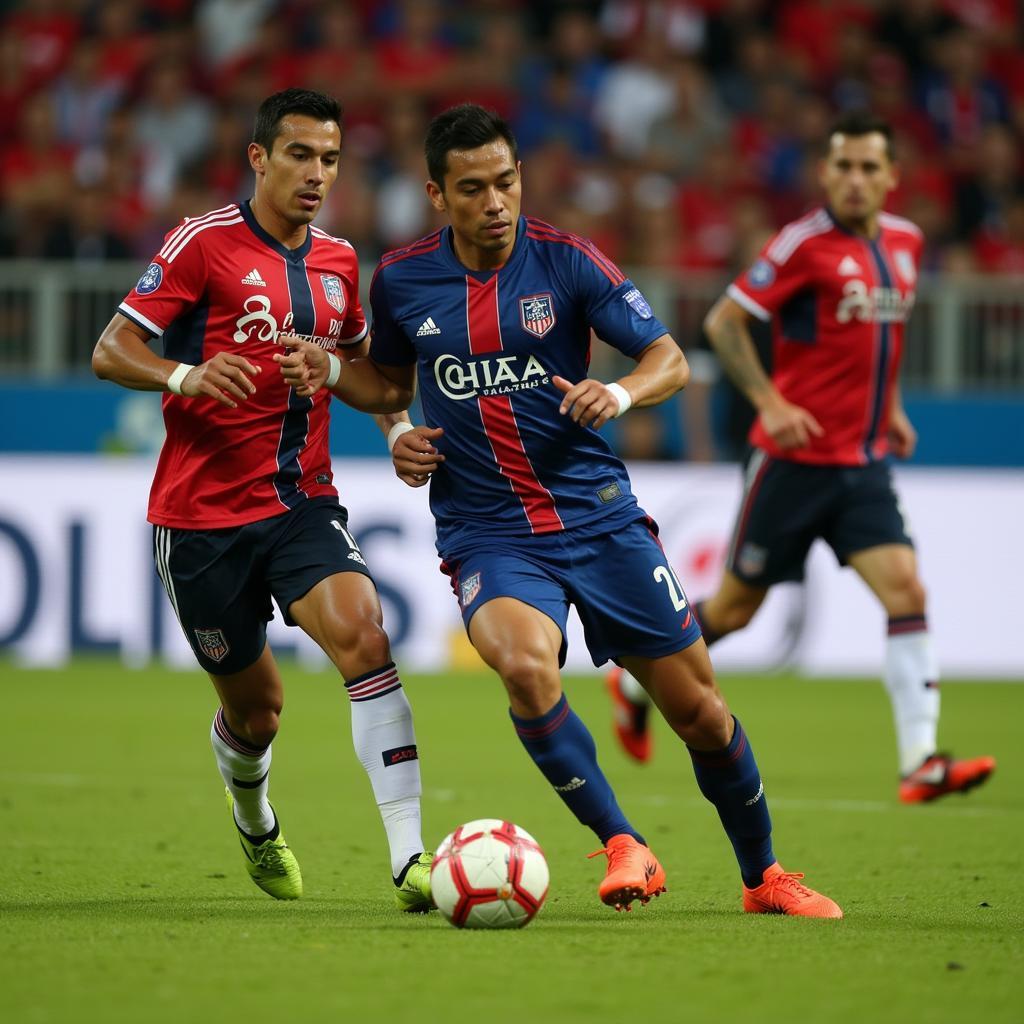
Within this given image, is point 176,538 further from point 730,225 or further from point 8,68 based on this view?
point 8,68

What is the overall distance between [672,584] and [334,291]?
1488mm

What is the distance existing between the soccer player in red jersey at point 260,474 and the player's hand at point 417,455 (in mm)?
377

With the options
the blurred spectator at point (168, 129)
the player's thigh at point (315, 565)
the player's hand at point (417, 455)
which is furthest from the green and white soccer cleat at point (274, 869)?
the blurred spectator at point (168, 129)

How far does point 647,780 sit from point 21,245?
28.0 ft

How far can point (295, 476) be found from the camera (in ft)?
19.4

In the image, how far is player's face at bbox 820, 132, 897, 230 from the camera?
849 centimetres

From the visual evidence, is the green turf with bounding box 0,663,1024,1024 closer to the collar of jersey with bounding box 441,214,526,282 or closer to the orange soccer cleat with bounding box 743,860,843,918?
the orange soccer cleat with bounding box 743,860,843,918

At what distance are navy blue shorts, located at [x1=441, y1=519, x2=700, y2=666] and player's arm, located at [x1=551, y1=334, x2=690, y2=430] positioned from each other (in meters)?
0.40

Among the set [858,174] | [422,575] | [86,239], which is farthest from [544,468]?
[86,239]

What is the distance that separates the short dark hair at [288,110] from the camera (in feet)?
19.1

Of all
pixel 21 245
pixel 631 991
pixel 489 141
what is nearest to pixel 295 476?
pixel 489 141

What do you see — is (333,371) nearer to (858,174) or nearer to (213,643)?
(213,643)

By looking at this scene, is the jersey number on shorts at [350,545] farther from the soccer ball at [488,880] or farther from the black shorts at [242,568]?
the soccer ball at [488,880]

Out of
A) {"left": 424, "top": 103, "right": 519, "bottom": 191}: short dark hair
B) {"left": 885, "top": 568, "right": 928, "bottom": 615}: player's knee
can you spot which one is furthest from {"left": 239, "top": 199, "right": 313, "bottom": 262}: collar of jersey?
{"left": 885, "top": 568, "right": 928, "bottom": 615}: player's knee
